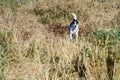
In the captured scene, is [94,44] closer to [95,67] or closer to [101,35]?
[101,35]

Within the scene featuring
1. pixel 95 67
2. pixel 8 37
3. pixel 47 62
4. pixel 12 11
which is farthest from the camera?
pixel 12 11

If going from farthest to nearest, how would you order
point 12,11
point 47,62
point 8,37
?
1. point 12,11
2. point 8,37
3. point 47,62

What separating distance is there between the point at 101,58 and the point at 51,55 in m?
0.83

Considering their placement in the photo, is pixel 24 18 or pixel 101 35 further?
pixel 24 18

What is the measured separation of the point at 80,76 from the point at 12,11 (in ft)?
22.1

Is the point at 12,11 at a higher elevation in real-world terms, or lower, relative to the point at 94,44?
lower

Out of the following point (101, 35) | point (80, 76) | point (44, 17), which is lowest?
point (44, 17)

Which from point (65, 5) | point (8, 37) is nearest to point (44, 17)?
point (65, 5)

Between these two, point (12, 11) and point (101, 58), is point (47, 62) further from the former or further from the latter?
point (12, 11)

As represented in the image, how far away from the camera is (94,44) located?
522 centimetres

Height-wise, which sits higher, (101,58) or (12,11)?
(101,58)

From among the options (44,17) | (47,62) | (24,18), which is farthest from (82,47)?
(44,17)

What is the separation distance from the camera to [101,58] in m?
4.80

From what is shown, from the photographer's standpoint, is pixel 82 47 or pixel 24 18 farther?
pixel 24 18
